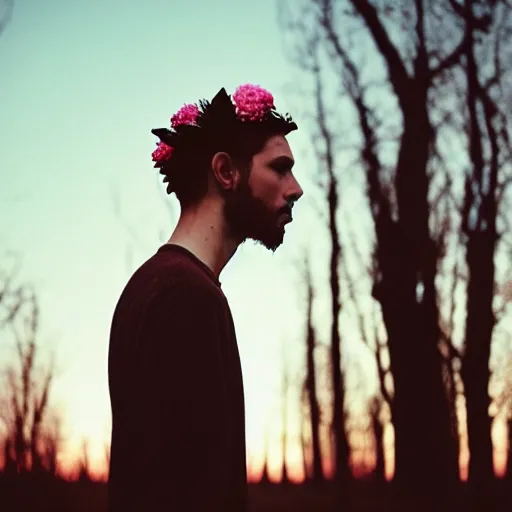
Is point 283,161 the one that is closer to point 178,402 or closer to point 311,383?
point 178,402

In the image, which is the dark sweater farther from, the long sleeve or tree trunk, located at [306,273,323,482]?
tree trunk, located at [306,273,323,482]

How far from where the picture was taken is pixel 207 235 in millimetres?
2104

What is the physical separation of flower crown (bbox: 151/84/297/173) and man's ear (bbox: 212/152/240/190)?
12 cm

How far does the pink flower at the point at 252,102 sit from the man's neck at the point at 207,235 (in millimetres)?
269

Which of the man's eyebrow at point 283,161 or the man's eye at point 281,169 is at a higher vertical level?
the man's eyebrow at point 283,161

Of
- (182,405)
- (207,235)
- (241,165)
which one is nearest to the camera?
(182,405)

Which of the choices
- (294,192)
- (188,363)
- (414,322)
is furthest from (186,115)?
(414,322)

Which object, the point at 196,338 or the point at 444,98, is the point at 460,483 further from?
the point at 196,338

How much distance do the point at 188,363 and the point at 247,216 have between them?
43cm

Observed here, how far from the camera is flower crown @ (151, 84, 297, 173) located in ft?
7.51

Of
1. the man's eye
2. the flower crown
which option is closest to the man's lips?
the man's eye

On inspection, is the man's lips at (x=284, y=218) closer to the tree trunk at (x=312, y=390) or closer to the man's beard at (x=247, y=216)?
the man's beard at (x=247, y=216)

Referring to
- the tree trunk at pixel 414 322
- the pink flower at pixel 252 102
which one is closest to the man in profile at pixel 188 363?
the pink flower at pixel 252 102

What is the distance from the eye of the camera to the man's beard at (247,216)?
2139mm
